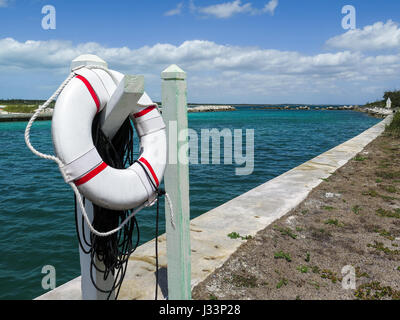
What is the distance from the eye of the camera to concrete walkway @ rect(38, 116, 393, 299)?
3.12m

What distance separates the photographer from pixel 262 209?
537 cm

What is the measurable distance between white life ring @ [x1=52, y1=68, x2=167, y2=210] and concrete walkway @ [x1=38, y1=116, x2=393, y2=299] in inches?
62.7

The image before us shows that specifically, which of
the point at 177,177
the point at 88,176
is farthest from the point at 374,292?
the point at 88,176

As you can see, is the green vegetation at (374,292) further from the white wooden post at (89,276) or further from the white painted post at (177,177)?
the white wooden post at (89,276)

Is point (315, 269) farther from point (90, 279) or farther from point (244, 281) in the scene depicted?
point (90, 279)

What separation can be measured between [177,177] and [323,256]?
8.11 feet

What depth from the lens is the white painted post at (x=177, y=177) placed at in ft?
7.74

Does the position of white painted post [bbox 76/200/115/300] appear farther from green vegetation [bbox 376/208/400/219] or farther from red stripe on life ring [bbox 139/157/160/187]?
green vegetation [bbox 376/208/400/219]

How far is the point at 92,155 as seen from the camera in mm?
1687

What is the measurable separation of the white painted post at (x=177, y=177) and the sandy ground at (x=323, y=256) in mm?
519

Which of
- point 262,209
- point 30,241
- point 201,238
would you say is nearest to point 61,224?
point 30,241

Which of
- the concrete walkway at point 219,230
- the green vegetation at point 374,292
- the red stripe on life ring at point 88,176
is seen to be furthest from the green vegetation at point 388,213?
the red stripe on life ring at point 88,176
